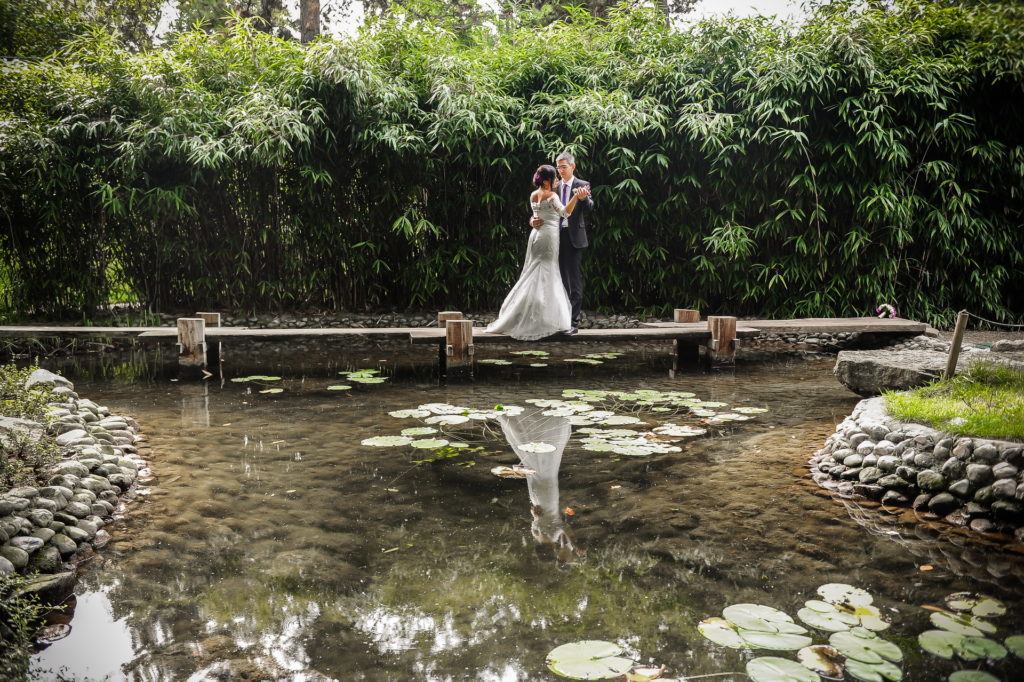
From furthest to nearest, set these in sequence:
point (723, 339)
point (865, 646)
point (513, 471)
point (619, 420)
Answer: point (723, 339), point (619, 420), point (513, 471), point (865, 646)

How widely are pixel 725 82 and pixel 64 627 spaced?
678 cm

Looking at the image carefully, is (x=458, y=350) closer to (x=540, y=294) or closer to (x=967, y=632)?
(x=540, y=294)

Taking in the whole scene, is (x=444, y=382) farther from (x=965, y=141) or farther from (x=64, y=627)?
(x=965, y=141)

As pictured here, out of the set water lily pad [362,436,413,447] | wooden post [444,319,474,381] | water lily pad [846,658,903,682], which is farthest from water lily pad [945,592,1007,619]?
wooden post [444,319,474,381]

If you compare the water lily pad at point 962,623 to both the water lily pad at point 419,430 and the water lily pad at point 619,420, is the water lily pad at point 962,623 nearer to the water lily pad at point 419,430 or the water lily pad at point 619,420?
the water lily pad at point 619,420

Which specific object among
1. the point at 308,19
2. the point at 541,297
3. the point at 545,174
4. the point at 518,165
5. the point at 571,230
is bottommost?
the point at 541,297

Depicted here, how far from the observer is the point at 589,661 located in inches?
66.7

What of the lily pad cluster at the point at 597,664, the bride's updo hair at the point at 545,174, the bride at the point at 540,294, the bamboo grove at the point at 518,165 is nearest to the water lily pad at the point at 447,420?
the bride at the point at 540,294

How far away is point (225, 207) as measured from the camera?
22.9ft

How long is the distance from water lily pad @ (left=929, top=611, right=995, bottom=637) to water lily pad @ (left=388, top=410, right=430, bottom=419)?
2.72m

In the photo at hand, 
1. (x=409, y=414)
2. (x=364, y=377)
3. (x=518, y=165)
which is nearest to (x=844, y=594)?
(x=409, y=414)

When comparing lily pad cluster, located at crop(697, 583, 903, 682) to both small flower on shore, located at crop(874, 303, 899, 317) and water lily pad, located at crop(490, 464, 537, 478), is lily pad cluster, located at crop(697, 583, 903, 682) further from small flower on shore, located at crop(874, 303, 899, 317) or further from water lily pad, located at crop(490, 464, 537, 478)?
small flower on shore, located at crop(874, 303, 899, 317)

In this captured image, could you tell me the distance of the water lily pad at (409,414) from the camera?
160 inches

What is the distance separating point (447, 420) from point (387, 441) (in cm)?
49
